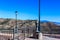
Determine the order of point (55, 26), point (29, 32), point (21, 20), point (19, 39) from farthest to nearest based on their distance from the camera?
point (21, 20), point (55, 26), point (29, 32), point (19, 39)

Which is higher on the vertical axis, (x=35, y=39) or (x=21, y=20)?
(x=21, y=20)

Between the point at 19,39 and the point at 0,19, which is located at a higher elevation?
the point at 0,19

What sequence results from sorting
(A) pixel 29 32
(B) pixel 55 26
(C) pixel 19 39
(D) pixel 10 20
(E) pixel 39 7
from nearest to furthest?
(C) pixel 19 39, (E) pixel 39 7, (A) pixel 29 32, (B) pixel 55 26, (D) pixel 10 20

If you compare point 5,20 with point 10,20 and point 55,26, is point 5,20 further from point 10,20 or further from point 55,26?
point 55,26

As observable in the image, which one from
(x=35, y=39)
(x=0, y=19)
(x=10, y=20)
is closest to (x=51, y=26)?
(x=35, y=39)

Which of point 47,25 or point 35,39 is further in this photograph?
point 47,25

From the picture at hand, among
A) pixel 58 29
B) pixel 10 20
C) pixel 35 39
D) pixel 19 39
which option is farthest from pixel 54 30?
pixel 10 20

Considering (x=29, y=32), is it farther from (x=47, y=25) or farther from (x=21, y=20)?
(x=21, y=20)

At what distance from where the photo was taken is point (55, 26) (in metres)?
29.0

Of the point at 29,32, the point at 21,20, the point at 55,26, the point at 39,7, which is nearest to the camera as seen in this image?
the point at 39,7

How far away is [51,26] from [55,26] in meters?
1.26

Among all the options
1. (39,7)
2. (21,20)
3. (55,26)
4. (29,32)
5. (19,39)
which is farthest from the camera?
(21,20)

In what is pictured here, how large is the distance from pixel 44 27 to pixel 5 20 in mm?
25623

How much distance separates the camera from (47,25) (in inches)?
1194
